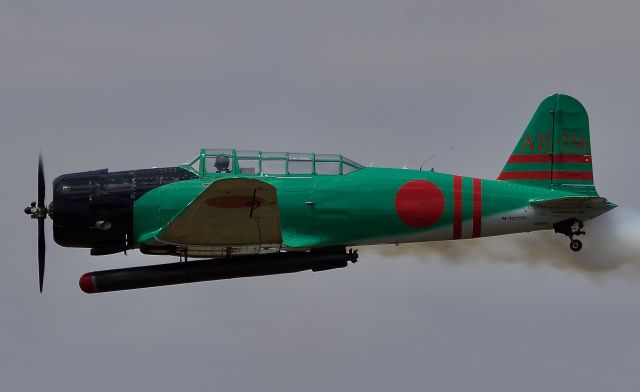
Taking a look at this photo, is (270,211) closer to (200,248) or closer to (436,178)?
(200,248)

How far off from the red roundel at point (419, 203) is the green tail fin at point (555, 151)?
1.50 meters

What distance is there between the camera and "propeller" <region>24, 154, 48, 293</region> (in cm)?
2936

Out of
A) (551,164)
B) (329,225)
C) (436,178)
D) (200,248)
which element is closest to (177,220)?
(200,248)

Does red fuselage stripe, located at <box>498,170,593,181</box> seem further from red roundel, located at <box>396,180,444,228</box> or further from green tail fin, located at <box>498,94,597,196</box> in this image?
red roundel, located at <box>396,180,444,228</box>

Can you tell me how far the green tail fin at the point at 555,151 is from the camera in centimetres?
3027

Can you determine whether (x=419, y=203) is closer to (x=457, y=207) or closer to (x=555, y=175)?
(x=457, y=207)

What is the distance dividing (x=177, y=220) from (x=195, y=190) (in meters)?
1.58

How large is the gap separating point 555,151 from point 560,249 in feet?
7.60

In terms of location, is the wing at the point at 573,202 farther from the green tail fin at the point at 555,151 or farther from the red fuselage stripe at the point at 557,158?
the red fuselage stripe at the point at 557,158

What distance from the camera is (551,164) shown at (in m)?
30.3

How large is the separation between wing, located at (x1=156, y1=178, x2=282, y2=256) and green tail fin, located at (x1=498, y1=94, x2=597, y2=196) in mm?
4927

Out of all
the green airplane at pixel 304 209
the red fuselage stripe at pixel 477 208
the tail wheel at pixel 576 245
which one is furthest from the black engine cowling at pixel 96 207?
the tail wheel at pixel 576 245

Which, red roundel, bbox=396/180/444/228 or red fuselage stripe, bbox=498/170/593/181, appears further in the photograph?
red fuselage stripe, bbox=498/170/593/181

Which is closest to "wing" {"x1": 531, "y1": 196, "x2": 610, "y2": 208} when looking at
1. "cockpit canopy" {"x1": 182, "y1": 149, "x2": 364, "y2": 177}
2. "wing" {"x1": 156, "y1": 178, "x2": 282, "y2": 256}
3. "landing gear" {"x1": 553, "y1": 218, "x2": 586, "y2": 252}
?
"landing gear" {"x1": 553, "y1": 218, "x2": 586, "y2": 252}
